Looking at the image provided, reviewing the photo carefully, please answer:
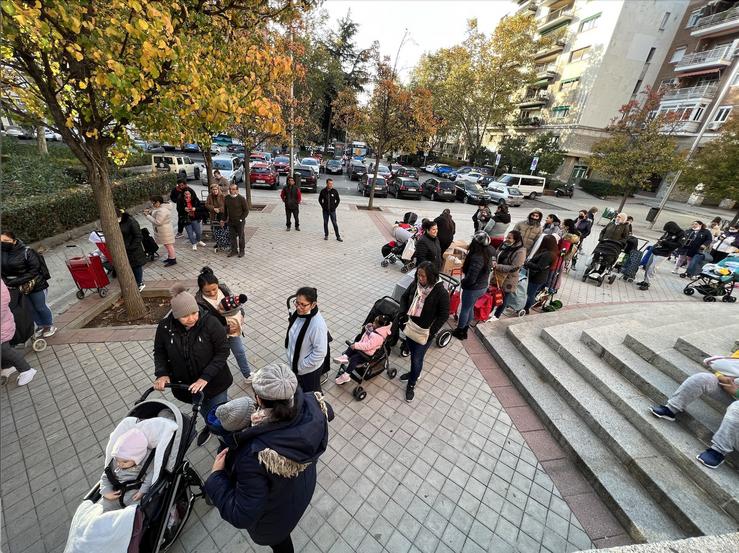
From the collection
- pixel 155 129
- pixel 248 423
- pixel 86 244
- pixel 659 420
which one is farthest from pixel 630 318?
pixel 86 244

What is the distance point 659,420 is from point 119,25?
774 cm

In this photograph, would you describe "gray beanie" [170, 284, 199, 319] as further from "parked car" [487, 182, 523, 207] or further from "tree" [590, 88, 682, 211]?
"parked car" [487, 182, 523, 207]

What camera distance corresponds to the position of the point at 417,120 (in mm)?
14555

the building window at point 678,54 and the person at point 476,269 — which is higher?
the building window at point 678,54

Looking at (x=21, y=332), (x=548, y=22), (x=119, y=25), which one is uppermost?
(x=548, y=22)

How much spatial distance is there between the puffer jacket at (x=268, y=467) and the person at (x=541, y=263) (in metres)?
5.43

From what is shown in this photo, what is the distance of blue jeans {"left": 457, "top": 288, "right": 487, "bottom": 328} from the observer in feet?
18.5

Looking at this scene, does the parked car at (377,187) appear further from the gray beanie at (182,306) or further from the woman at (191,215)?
the gray beanie at (182,306)

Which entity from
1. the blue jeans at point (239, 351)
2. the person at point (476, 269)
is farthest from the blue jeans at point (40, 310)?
the person at point (476, 269)

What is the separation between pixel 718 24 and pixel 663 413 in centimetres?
4170

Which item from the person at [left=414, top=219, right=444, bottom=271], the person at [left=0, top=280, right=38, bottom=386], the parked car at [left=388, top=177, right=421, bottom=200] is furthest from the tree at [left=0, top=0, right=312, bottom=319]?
the parked car at [left=388, top=177, right=421, bottom=200]

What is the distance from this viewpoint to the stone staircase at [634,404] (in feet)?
10.5

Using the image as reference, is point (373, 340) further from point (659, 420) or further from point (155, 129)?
point (155, 129)

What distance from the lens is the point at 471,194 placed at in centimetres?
2250
